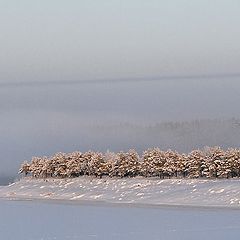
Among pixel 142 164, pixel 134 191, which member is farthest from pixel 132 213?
pixel 142 164

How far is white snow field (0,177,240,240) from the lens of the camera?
35.9 meters

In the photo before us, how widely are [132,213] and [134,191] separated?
27.5m

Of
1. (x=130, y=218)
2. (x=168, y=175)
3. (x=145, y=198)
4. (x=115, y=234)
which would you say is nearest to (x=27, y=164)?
(x=168, y=175)

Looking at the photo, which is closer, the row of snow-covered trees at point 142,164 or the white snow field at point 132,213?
the white snow field at point 132,213

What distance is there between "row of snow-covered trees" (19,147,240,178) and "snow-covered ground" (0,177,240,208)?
265 centimetres

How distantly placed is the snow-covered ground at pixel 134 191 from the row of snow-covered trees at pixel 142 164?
265 centimetres

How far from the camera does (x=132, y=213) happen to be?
167ft

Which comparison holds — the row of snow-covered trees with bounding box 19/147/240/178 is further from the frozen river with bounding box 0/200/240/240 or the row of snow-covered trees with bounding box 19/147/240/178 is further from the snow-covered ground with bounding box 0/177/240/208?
the frozen river with bounding box 0/200/240/240

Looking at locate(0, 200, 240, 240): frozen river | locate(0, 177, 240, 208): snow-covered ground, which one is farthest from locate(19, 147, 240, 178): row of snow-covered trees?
locate(0, 200, 240, 240): frozen river

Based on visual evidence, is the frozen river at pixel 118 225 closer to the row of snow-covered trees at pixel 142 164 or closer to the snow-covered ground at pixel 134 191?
the snow-covered ground at pixel 134 191

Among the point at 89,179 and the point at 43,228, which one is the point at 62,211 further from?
the point at 89,179

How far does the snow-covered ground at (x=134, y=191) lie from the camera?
6569 cm

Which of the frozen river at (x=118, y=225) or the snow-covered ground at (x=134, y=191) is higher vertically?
the frozen river at (x=118, y=225)

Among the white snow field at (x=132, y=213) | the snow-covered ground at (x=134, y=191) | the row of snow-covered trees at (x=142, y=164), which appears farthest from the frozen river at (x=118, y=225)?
the row of snow-covered trees at (x=142, y=164)
